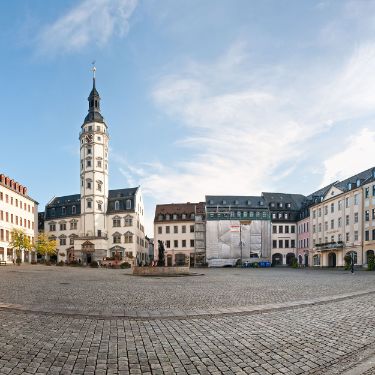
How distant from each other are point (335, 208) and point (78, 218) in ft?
171

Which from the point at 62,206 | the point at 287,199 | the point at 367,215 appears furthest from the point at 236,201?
the point at 62,206

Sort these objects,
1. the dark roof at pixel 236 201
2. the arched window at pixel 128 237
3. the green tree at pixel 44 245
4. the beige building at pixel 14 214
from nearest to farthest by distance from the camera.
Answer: the beige building at pixel 14 214, the green tree at pixel 44 245, the arched window at pixel 128 237, the dark roof at pixel 236 201

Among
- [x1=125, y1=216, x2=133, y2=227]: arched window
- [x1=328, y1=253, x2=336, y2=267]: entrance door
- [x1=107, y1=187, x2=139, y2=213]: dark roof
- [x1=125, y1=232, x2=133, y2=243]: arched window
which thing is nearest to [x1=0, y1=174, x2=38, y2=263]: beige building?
[x1=107, y1=187, x2=139, y2=213]: dark roof

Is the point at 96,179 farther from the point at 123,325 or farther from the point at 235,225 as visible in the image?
the point at 123,325

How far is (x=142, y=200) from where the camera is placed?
86.2 meters

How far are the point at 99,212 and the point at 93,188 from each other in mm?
5106

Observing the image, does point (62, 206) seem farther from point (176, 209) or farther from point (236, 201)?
point (236, 201)

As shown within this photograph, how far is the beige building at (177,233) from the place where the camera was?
270ft

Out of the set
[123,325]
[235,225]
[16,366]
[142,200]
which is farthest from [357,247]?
[16,366]

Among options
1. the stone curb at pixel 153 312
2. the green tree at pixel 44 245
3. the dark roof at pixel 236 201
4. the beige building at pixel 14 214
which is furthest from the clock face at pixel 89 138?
the stone curb at pixel 153 312

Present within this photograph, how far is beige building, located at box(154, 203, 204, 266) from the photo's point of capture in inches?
3243

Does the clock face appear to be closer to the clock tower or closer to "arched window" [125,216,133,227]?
the clock tower

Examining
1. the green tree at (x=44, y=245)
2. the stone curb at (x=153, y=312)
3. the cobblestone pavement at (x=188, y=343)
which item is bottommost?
the green tree at (x=44, y=245)

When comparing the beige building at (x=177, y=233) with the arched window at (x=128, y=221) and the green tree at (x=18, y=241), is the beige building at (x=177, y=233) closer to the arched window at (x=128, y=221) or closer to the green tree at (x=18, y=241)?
the arched window at (x=128, y=221)
